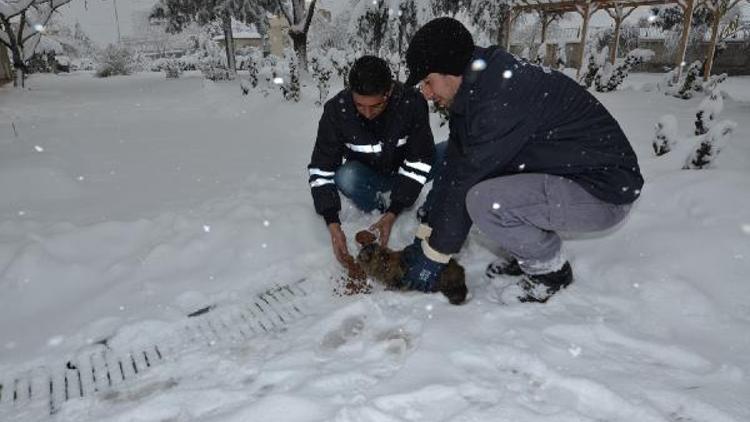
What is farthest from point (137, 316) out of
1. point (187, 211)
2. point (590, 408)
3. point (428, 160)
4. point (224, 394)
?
point (590, 408)

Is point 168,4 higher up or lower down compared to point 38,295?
higher up

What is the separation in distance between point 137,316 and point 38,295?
0.60 metres

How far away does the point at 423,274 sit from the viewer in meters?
2.16

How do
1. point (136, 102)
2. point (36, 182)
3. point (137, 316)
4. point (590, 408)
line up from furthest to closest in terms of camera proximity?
point (136, 102) → point (36, 182) → point (137, 316) → point (590, 408)

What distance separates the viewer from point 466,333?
1.90 metres

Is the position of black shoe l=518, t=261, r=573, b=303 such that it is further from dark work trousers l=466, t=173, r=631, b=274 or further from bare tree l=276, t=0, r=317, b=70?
bare tree l=276, t=0, r=317, b=70

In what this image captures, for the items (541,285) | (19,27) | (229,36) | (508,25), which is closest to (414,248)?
(541,285)

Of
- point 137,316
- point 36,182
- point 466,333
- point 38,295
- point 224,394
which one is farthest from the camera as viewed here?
point 36,182

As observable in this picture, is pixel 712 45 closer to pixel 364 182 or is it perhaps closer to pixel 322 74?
pixel 322 74

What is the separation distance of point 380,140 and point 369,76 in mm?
572

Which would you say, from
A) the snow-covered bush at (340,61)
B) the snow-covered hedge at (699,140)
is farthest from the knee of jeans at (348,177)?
the snow-covered bush at (340,61)

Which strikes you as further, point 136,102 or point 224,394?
point 136,102

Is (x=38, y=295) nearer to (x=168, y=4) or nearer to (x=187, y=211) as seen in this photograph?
(x=187, y=211)

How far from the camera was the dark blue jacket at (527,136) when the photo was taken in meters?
1.81
